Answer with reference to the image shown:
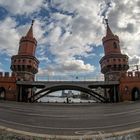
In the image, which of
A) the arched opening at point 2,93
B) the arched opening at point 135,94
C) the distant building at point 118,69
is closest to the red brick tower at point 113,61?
the distant building at point 118,69

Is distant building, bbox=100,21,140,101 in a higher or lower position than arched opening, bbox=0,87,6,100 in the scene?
higher

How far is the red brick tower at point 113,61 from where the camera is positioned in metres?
52.8

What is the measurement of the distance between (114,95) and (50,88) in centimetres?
1309

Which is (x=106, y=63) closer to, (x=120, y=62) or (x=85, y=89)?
(x=120, y=62)

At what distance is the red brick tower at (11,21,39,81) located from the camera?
53031 mm

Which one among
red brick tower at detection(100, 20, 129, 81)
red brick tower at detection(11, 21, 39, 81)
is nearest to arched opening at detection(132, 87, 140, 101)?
red brick tower at detection(100, 20, 129, 81)

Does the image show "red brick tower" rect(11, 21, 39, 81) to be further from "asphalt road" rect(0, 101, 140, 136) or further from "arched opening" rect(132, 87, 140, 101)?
"asphalt road" rect(0, 101, 140, 136)

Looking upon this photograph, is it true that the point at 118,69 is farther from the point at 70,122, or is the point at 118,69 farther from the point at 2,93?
the point at 70,122

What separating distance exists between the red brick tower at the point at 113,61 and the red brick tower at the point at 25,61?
17.8m

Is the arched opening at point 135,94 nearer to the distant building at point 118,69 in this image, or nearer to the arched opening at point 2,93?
the distant building at point 118,69

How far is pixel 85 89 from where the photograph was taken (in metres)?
45.2

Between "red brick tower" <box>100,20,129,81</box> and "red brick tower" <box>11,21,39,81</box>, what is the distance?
17.8 metres

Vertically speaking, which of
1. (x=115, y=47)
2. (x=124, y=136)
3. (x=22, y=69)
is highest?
(x=115, y=47)

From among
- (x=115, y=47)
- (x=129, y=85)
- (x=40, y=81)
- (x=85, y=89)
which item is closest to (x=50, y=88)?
(x=40, y=81)
